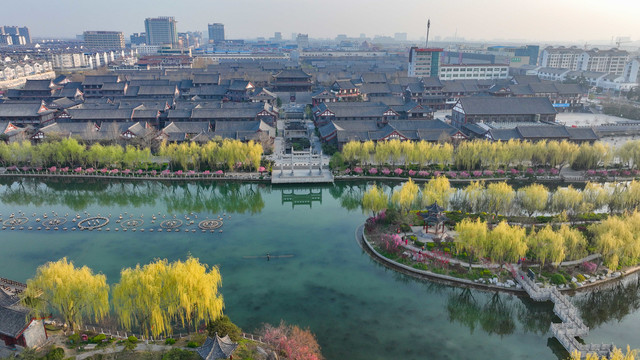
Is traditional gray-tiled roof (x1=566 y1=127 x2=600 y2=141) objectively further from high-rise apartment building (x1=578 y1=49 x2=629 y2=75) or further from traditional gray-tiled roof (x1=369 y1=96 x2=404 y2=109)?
high-rise apartment building (x1=578 y1=49 x2=629 y2=75)

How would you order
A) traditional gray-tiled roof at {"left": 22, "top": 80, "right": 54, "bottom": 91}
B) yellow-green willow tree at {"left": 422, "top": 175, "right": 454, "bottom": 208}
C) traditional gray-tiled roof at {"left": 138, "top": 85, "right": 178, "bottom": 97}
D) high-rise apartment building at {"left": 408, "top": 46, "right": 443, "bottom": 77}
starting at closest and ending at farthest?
yellow-green willow tree at {"left": 422, "top": 175, "right": 454, "bottom": 208}
traditional gray-tiled roof at {"left": 138, "top": 85, "right": 178, "bottom": 97}
traditional gray-tiled roof at {"left": 22, "top": 80, "right": 54, "bottom": 91}
high-rise apartment building at {"left": 408, "top": 46, "right": 443, "bottom": 77}

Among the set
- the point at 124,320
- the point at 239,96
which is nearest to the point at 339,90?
the point at 239,96

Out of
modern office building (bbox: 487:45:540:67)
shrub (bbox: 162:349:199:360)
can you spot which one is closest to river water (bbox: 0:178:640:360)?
shrub (bbox: 162:349:199:360)

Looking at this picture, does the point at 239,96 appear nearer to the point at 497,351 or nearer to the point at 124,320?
the point at 124,320

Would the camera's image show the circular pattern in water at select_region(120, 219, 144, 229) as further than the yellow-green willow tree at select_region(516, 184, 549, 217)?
Yes

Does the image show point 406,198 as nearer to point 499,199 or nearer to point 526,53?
point 499,199

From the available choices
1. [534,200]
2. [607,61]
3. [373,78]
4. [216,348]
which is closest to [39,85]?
[373,78]

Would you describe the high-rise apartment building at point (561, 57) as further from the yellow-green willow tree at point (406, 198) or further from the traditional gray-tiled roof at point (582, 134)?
the yellow-green willow tree at point (406, 198)
